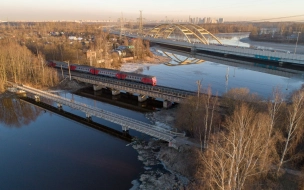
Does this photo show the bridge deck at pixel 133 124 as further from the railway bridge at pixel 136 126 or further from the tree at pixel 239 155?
the tree at pixel 239 155

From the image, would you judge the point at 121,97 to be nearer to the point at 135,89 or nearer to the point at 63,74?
the point at 135,89

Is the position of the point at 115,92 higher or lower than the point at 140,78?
lower

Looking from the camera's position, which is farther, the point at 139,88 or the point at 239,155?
the point at 139,88

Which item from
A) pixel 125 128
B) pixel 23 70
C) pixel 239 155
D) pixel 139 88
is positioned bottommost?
pixel 125 128

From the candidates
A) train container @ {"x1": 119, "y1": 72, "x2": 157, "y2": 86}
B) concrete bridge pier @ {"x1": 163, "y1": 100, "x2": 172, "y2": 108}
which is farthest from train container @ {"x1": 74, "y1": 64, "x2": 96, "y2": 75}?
concrete bridge pier @ {"x1": 163, "y1": 100, "x2": 172, "y2": 108}

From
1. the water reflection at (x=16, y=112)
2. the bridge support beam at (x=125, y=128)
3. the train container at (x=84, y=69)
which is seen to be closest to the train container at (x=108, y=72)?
the train container at (x=84, y=69)

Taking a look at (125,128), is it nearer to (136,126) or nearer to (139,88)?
(136,126)

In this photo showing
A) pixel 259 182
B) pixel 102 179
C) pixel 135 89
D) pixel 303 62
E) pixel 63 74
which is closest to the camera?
pixel 259 182

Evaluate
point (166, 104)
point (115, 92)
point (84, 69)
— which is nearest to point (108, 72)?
point (115, 92)

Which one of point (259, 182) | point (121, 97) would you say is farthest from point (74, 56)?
point (259, 182)
